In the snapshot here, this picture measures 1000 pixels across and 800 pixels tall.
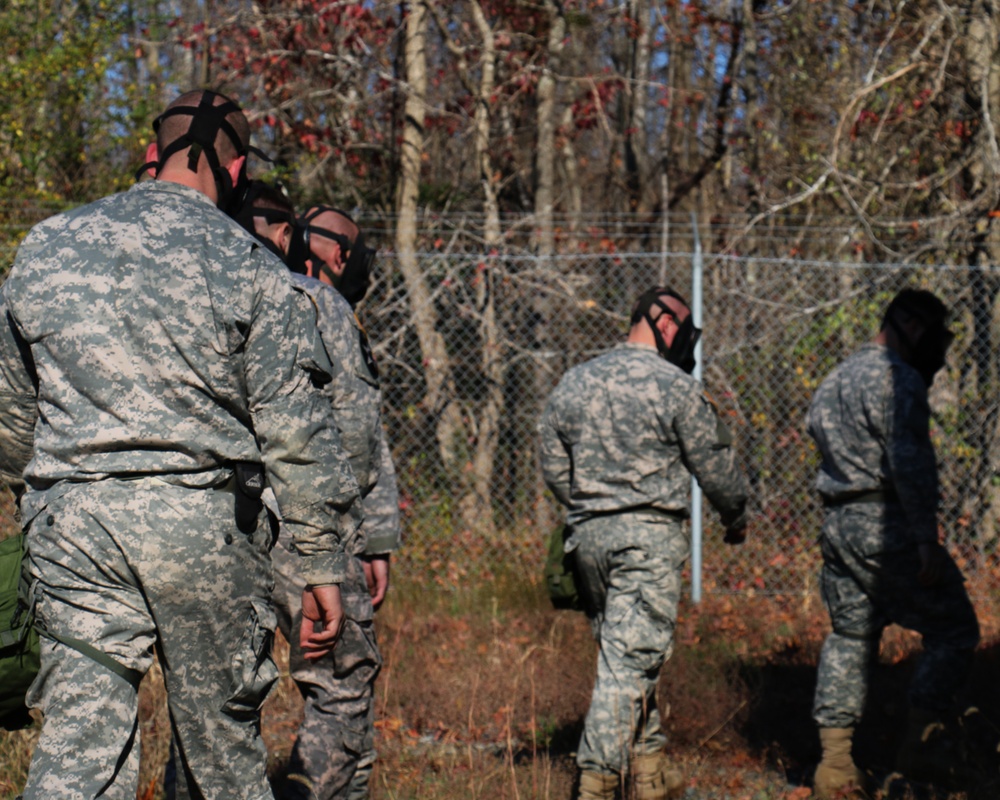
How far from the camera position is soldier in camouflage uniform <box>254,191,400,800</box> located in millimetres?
3506

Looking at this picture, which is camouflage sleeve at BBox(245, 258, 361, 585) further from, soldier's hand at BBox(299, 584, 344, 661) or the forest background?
the forest background

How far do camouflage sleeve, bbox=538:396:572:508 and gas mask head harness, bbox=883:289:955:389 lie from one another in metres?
1.50

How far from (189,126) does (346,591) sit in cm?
151

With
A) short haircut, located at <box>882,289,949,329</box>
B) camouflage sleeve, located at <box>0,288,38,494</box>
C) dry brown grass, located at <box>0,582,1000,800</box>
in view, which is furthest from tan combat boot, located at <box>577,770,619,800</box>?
camouflage sleeve, located at <box>0,288,38,494</box>

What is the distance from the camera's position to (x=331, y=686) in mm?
3533

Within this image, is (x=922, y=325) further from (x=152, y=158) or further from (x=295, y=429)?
(x=152, y=158)

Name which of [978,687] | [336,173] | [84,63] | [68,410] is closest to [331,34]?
[336,173]

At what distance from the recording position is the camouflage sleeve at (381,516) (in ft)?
12.9

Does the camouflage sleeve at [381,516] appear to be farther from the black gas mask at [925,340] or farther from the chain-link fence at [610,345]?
the chain-link fence at [610,345]

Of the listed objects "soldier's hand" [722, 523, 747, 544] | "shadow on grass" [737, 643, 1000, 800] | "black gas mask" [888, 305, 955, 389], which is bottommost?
"shadow on grass" [737, 643, 1000, 800]

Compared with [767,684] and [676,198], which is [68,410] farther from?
[676,198]

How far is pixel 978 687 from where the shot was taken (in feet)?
18.9

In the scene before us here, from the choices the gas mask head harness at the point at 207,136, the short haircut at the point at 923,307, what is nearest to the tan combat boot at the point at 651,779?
the short haircut at the point at 923,307

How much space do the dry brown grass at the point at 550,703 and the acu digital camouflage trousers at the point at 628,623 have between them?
31cm
